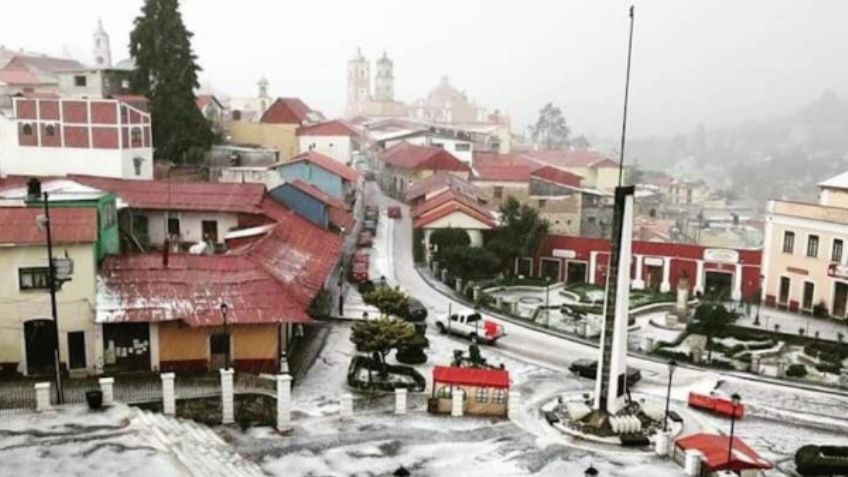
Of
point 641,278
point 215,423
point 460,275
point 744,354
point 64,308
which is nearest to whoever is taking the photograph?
point 215,423

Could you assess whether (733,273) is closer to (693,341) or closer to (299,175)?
(693,341)

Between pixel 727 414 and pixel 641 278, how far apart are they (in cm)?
2070

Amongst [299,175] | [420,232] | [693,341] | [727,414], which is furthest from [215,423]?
[299,175]

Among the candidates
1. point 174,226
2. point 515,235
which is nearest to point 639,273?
point 515,235

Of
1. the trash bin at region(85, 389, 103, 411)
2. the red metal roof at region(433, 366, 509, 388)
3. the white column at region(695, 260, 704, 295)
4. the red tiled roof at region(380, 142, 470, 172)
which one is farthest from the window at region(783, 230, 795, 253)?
the trash bin at region(85, 389, 103, 411)

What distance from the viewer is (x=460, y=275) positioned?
42031 mm

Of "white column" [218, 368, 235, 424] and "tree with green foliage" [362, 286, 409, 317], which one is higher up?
"tree with green foliage" [362, 286, 409, 317]

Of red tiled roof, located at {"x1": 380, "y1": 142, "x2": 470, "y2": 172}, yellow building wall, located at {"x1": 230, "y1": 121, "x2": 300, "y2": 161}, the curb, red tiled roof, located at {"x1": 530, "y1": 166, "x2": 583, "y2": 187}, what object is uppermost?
yellow building wall, located at {"x1": 230, "y1": 121, "x2": 300, "y2": 161}

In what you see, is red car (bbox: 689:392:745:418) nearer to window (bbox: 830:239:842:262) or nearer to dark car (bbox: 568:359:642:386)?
dark car (bbox: 568:359:642:386)

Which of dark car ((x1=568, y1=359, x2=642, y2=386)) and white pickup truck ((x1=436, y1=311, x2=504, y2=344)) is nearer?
dark car ((x1=568, y1=359, x2=642, y2=386))

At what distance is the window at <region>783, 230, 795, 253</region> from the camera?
41.1 meters

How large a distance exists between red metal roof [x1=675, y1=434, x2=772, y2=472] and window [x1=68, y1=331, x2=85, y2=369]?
17.8m

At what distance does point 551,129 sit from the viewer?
146m

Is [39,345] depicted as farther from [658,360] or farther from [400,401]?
[658,360]
